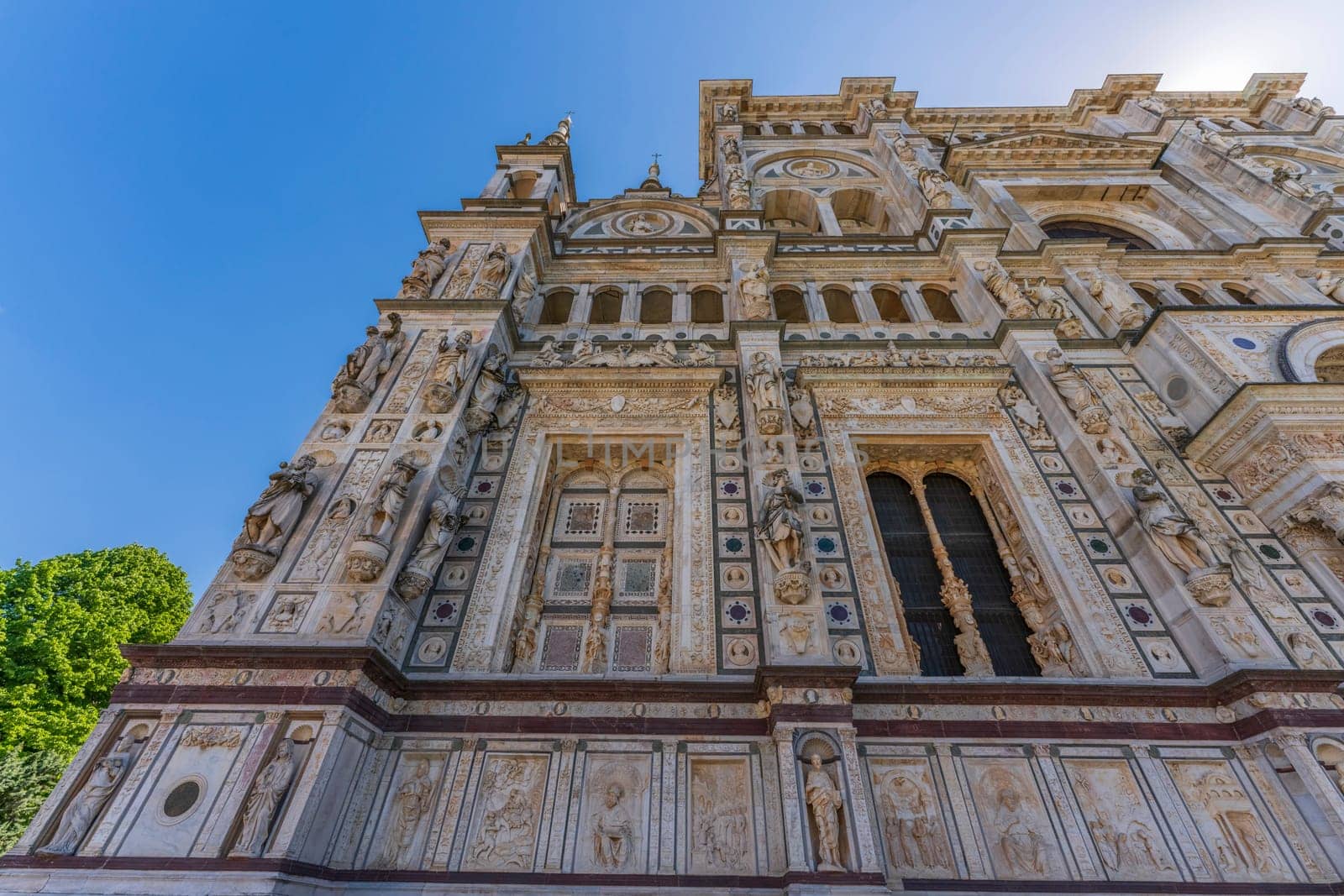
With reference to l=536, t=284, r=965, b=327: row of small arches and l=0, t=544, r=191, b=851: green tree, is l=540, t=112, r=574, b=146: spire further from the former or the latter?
l=0, t=544, r=191, b=851: green tree

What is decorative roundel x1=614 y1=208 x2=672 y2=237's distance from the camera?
1588 centimetres

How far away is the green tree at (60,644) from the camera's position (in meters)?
12.6

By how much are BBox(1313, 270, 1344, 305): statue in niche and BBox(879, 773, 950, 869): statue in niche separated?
13.1m

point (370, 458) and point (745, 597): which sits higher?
point (370, 458)

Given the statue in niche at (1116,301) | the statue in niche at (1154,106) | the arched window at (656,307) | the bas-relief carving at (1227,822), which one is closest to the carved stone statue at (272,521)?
the arched window at (656,307)

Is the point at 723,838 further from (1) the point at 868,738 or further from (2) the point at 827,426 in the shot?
(2) the point at 827,426

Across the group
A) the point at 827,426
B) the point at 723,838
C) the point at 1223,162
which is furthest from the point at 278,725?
the point at 1223,162

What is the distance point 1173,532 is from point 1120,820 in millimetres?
3425

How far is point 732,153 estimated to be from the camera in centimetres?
1895

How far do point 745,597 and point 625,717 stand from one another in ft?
6.85

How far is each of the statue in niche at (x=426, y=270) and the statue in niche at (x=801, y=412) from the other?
6.78 metres

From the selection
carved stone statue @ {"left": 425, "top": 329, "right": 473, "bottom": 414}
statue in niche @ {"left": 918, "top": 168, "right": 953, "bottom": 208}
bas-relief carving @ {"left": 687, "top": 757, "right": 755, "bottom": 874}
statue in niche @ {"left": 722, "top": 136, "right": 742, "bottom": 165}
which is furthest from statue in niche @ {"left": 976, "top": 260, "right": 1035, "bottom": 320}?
carved stone statue @ {"left": 425, "top": 329, "right": 473, "bottom": 414}

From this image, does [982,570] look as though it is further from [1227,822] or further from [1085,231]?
[1085,231]

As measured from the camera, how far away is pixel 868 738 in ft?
20.9
